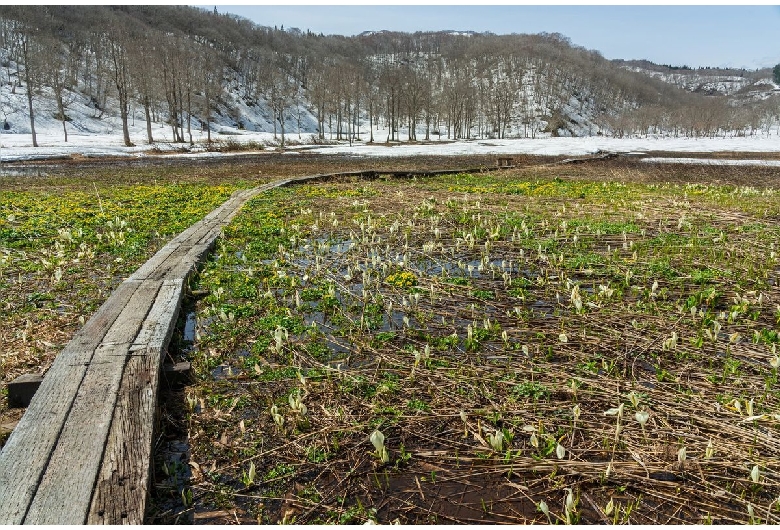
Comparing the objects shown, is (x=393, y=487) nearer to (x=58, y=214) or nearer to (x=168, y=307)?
(x=168, y=307)

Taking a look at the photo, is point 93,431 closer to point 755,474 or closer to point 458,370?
point 458,370

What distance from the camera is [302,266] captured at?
987 centimetres

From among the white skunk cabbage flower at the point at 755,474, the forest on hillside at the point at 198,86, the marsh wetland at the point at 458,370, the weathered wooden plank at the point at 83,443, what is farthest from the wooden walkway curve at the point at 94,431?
the forest on hillside at the point at 198,86

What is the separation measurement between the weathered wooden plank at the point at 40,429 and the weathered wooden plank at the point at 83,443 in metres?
0.05

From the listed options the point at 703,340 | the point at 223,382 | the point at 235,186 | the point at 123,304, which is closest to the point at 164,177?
the point at 235,186

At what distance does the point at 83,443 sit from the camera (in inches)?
148

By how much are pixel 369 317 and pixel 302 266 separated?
308 cm

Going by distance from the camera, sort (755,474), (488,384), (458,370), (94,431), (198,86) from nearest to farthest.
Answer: (755,474)
(94,431)
(488,384)
(458,370)
(198,86)

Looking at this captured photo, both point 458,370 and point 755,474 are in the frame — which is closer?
point 755,474

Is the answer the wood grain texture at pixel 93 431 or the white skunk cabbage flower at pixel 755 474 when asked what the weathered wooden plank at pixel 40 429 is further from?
the white skunk cabbage flower at pixel 755 474

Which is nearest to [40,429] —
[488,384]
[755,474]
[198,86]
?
A: [488,384]

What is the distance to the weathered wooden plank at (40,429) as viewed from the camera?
3.23m

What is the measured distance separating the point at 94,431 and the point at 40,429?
395 millimetres

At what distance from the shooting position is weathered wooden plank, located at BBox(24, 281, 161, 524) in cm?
314
